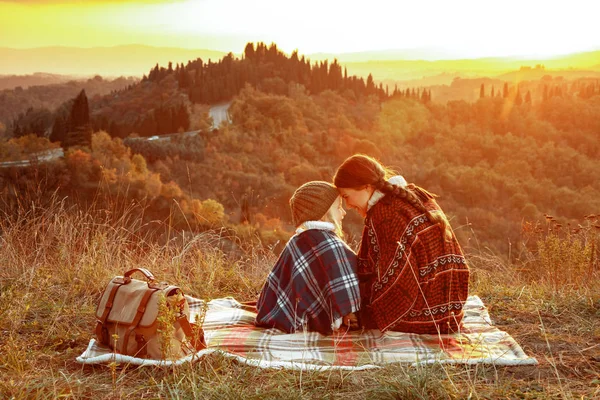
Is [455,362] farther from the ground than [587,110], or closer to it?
farther from the ground

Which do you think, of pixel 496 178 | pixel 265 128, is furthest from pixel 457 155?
pixel 265 128

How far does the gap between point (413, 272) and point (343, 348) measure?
0.61m

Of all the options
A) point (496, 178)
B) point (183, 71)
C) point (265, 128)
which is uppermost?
point (183, 71)

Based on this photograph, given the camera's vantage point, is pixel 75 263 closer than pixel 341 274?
No

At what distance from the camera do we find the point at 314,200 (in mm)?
3949

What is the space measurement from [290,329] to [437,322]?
0.90 meters

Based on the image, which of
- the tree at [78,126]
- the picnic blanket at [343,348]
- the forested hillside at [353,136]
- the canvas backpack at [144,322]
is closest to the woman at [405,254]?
the picnic blanket at [343,348]

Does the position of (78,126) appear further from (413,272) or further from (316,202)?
(413,272)

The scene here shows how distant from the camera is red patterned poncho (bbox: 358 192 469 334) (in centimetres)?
378

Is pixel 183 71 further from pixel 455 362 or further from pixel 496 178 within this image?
pixel 455 362

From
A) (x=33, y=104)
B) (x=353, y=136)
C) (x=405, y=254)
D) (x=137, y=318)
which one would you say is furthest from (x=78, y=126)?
(x=405, y=254)

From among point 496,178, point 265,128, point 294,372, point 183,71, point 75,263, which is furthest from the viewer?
point 183,71

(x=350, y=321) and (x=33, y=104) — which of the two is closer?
(x=350, y=321)

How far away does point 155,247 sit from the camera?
5.58 metres
